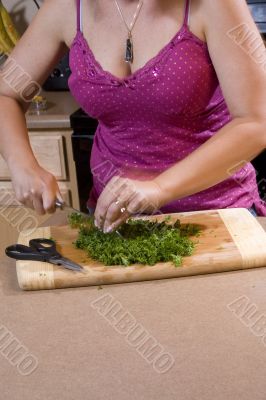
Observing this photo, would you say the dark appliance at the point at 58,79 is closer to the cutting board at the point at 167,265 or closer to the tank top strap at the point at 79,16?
the tank top strap at the point at 79,16

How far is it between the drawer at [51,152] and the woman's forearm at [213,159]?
1.17 meters

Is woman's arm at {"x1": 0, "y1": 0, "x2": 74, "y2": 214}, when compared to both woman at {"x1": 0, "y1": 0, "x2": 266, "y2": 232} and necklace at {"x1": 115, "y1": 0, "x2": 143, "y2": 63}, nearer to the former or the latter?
woman at {"x1": 0, "y1": 0, "x2": 266, "y2": 232}

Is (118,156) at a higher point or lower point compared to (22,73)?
lower

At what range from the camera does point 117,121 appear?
121 cm

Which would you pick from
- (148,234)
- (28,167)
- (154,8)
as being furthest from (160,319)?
(154,8)

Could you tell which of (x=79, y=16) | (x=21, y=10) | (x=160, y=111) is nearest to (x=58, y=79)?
(x=21, y=10)

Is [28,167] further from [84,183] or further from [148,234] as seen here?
[84,183]

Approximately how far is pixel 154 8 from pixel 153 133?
0.81 feet

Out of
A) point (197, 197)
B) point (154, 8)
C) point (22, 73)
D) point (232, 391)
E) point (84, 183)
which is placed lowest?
point (84, 183)

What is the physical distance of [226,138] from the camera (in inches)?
38.6

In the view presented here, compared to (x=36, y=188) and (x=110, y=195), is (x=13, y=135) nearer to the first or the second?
(x=36, y=188)

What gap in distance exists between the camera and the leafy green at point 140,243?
3.09 ft

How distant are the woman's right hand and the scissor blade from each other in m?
0.11

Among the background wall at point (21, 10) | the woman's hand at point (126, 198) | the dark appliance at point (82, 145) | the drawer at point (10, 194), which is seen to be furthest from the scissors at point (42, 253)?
the background wall at point (21, 10)
